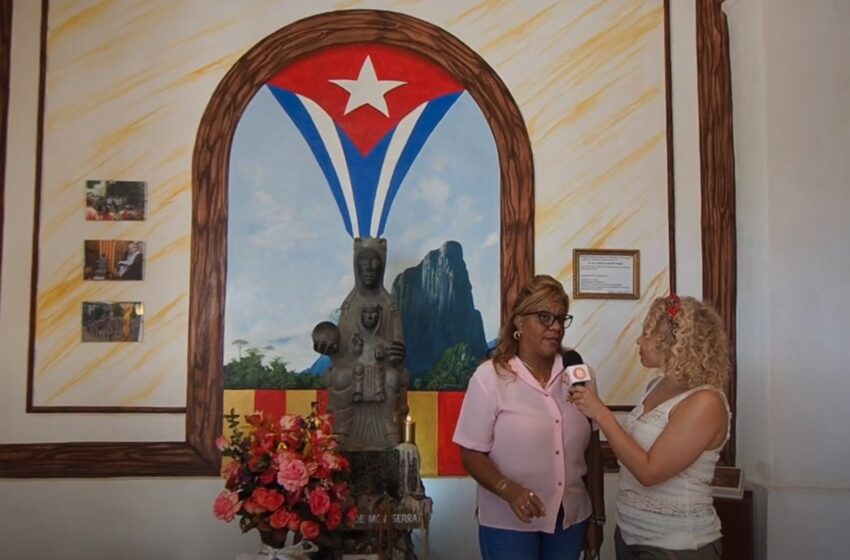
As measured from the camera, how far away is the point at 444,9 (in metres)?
4.32

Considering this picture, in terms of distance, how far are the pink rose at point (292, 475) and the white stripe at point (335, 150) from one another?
5.23ft

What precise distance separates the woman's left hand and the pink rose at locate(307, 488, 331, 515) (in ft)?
3.26

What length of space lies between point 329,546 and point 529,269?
173cm

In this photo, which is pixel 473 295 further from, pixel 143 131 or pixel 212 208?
pixel 143 131

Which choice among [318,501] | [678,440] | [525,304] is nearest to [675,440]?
[678,440]

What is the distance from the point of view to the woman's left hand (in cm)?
243

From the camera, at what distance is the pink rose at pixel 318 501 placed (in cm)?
292

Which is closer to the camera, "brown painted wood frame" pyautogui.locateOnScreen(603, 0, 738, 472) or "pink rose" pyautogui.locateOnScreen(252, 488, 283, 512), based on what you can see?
"pink rose" pyautogui.locateOnScreen(252, 488, 283, 512)

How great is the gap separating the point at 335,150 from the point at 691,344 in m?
2.36

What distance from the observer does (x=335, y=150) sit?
4.27m

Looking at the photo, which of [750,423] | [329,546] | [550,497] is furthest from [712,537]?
[750,423]

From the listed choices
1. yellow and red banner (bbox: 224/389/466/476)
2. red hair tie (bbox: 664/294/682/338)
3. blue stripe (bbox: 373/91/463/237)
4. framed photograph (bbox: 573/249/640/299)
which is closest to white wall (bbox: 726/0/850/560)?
framed photograph (bbox: 573/249/640/299)

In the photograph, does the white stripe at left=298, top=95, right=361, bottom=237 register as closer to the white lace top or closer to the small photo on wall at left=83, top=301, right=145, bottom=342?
the small photo on wall at left=83, top=301, right=145, bottom=342

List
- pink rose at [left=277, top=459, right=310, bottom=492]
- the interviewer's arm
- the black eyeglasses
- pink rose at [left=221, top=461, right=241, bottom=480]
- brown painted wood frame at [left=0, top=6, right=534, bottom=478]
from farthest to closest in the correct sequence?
1. brown painted wood frame at [left=0, top=6, right=534, bottom=478]
2. pink rose at [left=221, top=461, right=241, bottom=480]
3. pink rose at [left=277, top=459, right=310, bottom=492]
4. the black eyeglasses
5. the interviewer's arm
